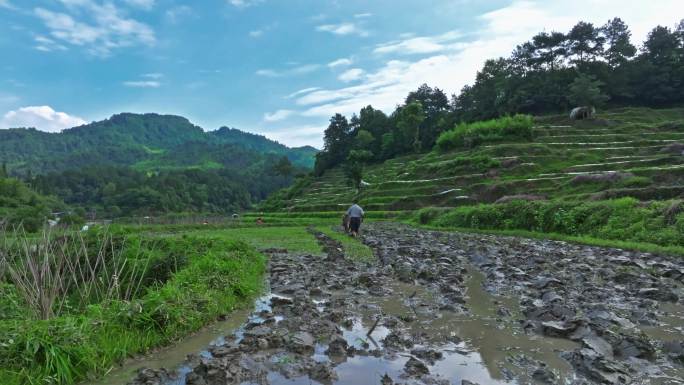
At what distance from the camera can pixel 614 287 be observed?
26.3 ft

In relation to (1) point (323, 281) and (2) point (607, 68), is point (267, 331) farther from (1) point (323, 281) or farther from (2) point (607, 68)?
(2) point (607, 68)

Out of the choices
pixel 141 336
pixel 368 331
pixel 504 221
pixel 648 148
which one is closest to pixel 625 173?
pixel 504 221

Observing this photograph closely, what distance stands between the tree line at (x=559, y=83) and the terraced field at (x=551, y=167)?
289 inches

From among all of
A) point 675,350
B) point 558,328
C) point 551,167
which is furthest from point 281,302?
point 551,167

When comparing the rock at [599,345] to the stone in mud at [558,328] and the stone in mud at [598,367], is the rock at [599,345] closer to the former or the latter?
the stone in mud at [598,367]

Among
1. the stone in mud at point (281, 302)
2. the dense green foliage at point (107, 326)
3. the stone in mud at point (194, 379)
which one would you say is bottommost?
Answer: the stone in mud at point (281, 302)

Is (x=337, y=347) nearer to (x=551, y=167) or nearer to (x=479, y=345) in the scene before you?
(x=479, y=345)

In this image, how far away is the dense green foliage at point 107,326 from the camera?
4.14 m

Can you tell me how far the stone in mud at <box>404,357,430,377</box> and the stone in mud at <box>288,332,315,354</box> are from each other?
1.24m

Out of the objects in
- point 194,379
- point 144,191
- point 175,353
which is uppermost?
point 144,191

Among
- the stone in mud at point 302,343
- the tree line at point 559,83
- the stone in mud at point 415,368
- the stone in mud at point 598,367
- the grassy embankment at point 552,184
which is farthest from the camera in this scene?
the tree line at point 559,83

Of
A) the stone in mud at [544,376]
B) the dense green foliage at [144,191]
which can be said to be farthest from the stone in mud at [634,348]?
the dense green foliage at [144,191]

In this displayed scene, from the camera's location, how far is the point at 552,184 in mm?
35969

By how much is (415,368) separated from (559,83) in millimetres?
82061
